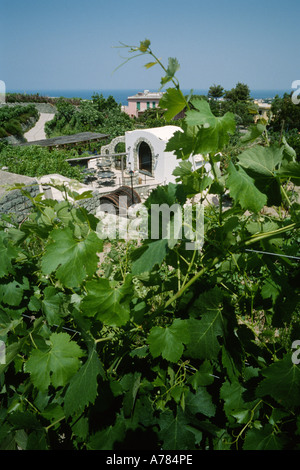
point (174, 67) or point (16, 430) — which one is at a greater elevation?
point (174, 67)

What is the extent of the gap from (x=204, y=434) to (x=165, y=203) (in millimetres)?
824

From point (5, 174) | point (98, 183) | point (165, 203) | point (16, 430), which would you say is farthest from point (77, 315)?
point (98, 183)

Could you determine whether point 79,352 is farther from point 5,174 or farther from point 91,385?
point 5,174

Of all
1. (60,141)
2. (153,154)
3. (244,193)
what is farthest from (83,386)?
(60,141)

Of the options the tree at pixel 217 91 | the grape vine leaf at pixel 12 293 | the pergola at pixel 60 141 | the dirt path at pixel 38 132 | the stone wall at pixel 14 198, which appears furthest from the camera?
the tree at pixel 217 91

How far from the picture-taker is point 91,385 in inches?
31.4

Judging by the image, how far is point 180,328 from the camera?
829 mm

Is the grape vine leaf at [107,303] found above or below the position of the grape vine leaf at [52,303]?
above

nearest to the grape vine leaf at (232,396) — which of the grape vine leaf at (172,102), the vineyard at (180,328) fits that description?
the vineyard at (180,328)

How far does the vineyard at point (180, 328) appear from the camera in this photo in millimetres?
791

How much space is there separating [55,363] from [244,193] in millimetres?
739

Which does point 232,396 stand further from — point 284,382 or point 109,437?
point 109,437

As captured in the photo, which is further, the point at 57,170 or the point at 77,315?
the point at 57,170

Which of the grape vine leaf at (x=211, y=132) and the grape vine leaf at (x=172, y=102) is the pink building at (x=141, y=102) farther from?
the grape vine leaf at (x=211, y=132)
